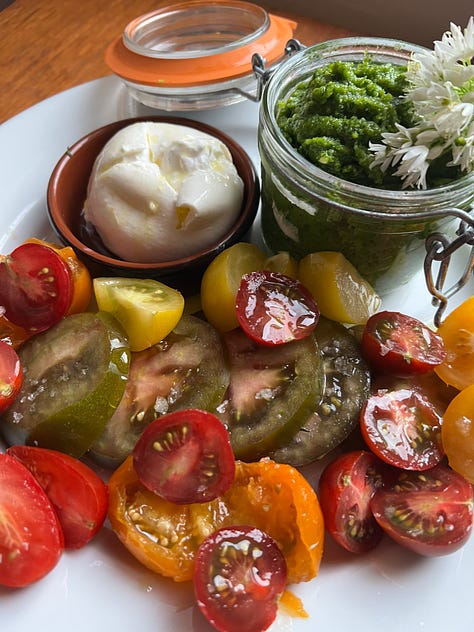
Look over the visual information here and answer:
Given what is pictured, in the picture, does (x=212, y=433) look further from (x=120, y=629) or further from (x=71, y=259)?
(x=71, y=259)

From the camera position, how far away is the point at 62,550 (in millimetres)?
1237

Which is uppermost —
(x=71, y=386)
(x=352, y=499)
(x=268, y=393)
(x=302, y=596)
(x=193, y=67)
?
(x=193, y=67)

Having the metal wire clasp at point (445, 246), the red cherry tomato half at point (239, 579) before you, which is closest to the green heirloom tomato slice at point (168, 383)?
the red cherry tomato half at point (239, 579)

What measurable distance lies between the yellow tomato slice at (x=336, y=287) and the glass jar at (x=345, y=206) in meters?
0.08

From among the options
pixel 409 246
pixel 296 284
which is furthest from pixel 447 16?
pixel 296 284

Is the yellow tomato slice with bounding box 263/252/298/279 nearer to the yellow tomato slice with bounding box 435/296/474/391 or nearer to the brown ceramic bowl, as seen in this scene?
the brown ceramic bowl

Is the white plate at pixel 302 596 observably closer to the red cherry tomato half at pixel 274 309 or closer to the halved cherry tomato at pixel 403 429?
the halved cherry tomato at pixel 403 429

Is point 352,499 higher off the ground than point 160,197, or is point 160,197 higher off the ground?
point 160,197

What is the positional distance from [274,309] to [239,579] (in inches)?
22.7

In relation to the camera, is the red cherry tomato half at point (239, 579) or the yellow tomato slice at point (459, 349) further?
the yellow tomato slice at point (459, 349)

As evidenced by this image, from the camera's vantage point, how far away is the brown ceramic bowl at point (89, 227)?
1.60m

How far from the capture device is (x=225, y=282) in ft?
4.85

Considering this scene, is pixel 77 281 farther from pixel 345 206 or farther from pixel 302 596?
pixel 302 596

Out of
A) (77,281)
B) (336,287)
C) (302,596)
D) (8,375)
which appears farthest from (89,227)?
(302,596)
